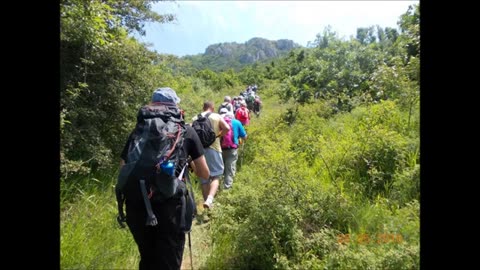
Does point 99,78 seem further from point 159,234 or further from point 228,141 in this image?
point 159,234

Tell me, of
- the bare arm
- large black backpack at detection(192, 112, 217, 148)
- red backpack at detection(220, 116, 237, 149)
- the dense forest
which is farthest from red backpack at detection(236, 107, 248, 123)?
the bare arm

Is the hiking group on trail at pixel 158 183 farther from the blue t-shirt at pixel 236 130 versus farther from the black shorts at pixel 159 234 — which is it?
the blue t-shirt at pixel 236 130

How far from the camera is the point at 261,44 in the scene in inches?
5094

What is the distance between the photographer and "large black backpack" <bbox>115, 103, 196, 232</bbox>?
8.48 feet

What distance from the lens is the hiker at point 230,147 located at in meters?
6.18

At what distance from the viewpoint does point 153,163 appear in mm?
2594

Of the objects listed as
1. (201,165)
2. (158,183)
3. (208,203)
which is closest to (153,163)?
(158,183)

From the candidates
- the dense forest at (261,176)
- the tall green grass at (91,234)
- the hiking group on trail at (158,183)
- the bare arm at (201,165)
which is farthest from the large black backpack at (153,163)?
the dense forest at (261,176)

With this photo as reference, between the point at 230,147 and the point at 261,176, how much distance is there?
4.26 ft

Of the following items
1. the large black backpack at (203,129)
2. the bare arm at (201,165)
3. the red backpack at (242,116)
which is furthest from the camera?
the red backpack at (242,116)

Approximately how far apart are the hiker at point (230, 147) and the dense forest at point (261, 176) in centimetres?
24
